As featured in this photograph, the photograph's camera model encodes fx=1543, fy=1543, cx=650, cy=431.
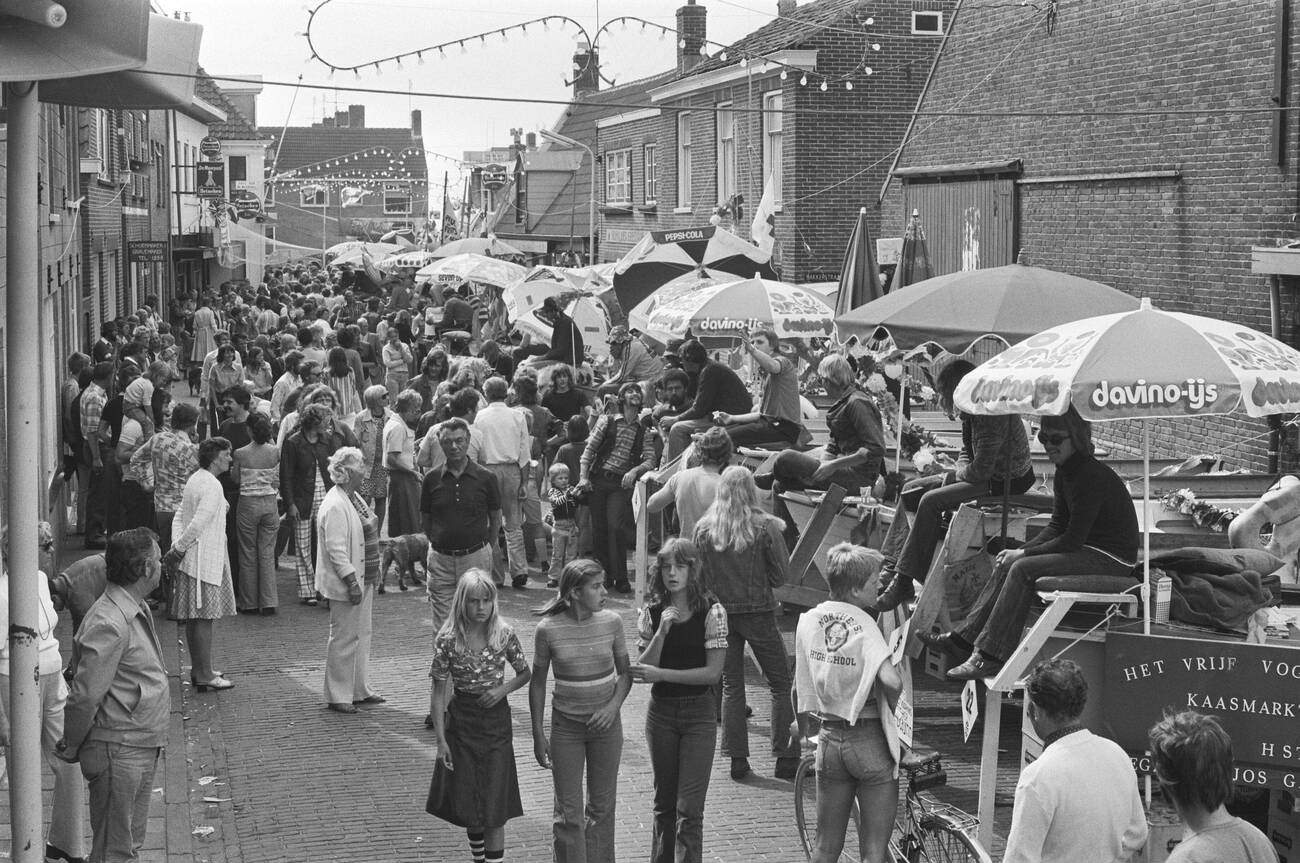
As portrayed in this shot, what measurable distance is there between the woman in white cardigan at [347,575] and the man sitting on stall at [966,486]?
345cm

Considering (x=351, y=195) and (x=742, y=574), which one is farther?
(x=351, y=195)

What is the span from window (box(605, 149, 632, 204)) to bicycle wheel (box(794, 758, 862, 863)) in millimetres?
29660

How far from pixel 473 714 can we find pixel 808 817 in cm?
203

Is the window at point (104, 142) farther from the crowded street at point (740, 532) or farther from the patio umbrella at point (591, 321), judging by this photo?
the patio umbrella at point (591, 321)

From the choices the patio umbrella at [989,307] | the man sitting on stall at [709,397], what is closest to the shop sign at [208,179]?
the man sitting on stall at [709,397]

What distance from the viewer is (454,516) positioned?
1038cm

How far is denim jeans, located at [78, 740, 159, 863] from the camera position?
6.79 metres

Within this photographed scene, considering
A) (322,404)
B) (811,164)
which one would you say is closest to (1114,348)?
(322,404)

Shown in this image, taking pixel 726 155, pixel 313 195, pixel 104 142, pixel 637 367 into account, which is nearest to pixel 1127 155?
pixel 637 367

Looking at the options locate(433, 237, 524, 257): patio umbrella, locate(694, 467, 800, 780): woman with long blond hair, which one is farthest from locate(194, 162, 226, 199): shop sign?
locate(694, 467, 800, 780): woman with long blond hair

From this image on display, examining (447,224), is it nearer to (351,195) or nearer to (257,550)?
(351,195)

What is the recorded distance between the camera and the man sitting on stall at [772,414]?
12.6 m

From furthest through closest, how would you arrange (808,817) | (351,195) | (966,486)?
(351,195) < (966,486) < (808,817)

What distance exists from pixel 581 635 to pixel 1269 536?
4.07 meters
